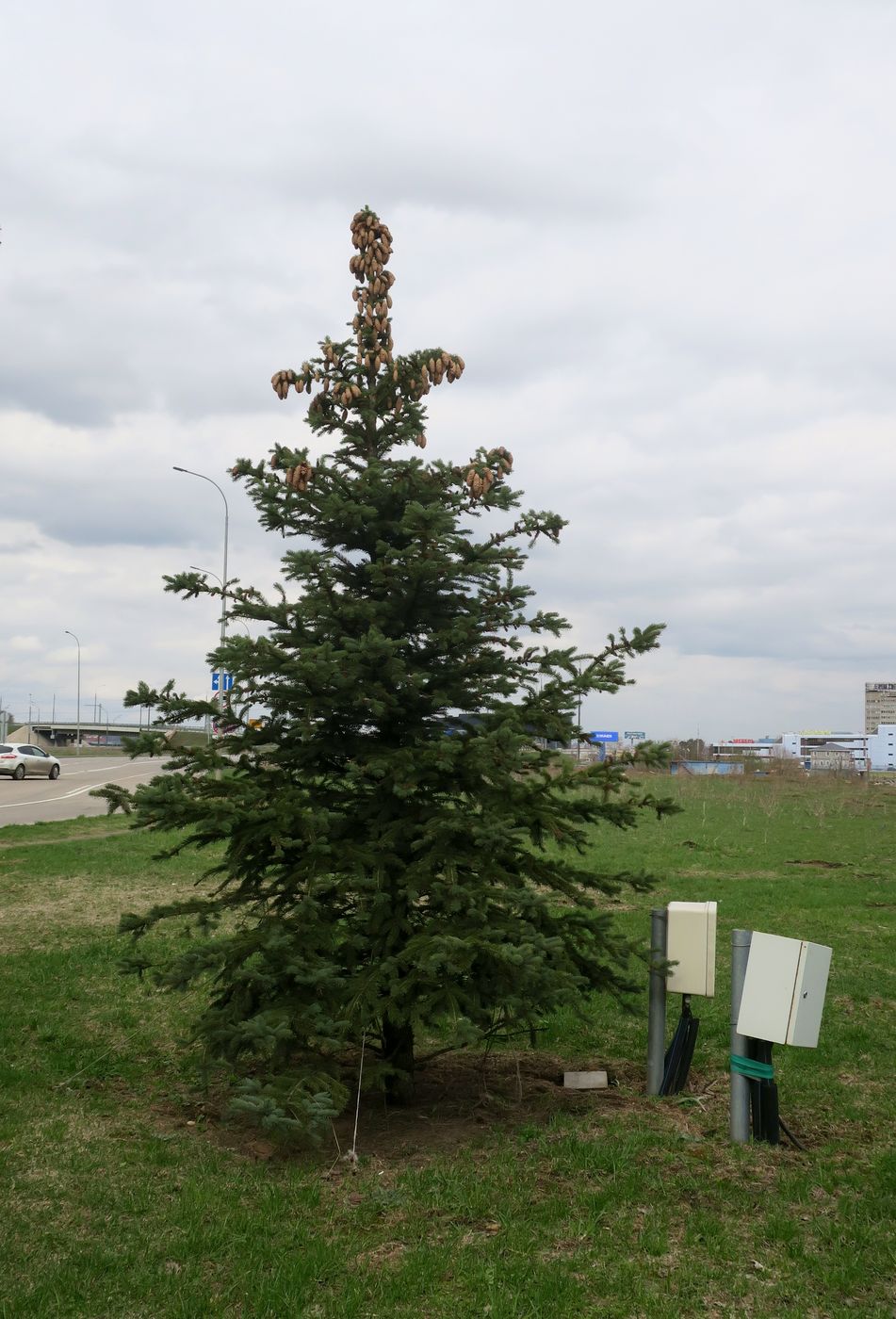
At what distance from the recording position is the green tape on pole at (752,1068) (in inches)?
214

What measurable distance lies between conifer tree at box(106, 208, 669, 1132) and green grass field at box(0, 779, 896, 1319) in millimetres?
493

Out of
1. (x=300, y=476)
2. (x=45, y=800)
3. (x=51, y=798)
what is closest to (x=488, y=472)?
Result: (x=300, y=476)

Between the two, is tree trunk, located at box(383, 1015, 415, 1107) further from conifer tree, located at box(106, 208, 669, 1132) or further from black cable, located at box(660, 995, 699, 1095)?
black cable, located at box(660, 995, 699, 1095)

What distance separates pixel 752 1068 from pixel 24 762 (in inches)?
1650

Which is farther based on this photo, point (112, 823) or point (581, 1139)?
point (112, 823)

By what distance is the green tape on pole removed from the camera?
543 centimetres

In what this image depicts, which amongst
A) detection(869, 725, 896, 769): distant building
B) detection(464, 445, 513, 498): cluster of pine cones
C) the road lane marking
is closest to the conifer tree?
detection(464, 445, 513, 498): cluster of pine cones

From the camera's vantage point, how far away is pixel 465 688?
640 cm

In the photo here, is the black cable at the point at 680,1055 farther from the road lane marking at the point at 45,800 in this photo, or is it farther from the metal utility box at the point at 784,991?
the road lane marking at the point at 45,800

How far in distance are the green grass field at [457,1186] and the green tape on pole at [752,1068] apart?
35 cm

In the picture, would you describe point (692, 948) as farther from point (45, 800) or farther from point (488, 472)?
point (45, 800)

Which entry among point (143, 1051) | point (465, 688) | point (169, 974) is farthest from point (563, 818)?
point (143, 1051)

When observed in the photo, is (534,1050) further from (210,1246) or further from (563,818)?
(210,1246)

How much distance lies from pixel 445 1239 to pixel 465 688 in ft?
9.70
